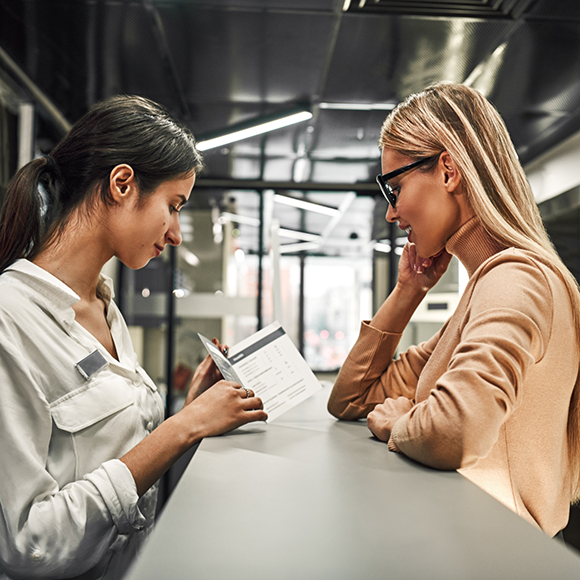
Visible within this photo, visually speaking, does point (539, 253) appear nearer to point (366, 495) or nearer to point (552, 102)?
point (366, 495)

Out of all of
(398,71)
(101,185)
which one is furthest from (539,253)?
(398,71)

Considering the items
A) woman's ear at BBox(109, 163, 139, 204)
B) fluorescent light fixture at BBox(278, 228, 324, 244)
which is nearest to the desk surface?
woman's ear at BBox(109, 163, 139, 204)

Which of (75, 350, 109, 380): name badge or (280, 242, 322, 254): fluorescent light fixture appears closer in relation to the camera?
(75, 350, 109, 380): name badge

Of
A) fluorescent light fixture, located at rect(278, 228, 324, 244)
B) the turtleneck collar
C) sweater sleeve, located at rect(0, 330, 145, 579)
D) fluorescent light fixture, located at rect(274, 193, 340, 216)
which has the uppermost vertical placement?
fluorescent light fixture, located at rect(274, 193, 340, 216)

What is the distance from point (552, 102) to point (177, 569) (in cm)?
414

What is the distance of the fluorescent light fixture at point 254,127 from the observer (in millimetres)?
3773

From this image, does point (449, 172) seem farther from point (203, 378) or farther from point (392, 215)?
point (203, 378)

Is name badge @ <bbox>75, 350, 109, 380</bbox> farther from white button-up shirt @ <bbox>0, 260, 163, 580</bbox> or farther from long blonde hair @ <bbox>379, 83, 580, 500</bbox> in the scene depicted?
long blonde hair @ <bbox>379, 83, 580, 500</bbox>

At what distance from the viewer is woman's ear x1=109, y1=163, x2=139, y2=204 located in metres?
1.12

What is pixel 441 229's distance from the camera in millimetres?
953

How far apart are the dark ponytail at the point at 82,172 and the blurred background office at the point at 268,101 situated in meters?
0.47

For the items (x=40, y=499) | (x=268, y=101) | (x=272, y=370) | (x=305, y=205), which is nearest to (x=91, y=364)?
(x=40, y=499)

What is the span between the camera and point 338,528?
1.53ft

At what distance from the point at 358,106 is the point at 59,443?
3366mm
